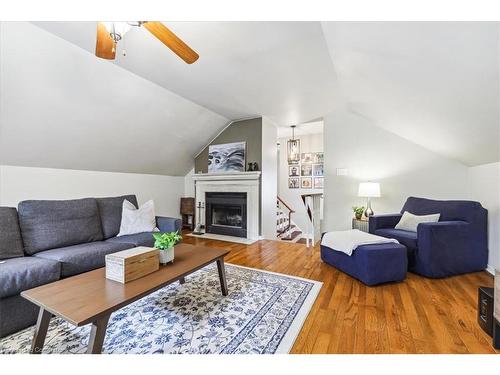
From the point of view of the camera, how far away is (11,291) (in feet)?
4.91

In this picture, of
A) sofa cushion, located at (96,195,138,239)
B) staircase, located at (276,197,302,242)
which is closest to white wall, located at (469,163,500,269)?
staircase, located at (276,197,302,242)

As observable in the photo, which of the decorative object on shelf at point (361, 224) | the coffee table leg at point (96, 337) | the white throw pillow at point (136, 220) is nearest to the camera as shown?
the coffee table leg at point (96, 337)

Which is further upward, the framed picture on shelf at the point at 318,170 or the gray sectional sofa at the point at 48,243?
the framed picture on shelf at the point at 318,170

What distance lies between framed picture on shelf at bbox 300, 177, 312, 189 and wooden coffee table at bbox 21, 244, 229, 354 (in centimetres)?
496

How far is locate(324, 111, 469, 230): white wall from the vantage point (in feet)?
11.6

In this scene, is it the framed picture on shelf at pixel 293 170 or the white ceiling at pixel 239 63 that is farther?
the framed picture on shelf at pixel 293 170

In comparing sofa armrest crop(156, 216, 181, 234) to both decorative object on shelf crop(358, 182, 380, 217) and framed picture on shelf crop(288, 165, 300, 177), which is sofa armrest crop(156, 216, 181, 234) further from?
framed picture on shelf crop(288, 165, 300, 177)

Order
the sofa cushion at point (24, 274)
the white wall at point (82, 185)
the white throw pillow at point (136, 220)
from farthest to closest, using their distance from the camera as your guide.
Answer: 1. the white throw pillow at point (136, 220)
2. the white wall at point (82, 185)
3. the sofa cushion at point (24, 274)

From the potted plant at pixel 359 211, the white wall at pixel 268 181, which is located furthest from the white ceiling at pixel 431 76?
the white wall at pixel 268 181

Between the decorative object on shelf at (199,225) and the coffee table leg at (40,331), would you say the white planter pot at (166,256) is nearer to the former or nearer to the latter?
the coffee table leg at (40,331)

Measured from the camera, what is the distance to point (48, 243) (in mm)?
2207

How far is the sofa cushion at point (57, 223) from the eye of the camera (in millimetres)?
2150

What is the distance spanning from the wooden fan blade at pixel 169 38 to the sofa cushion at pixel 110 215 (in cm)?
227
